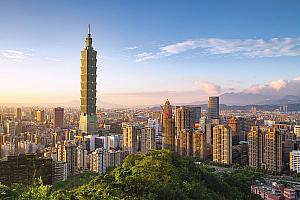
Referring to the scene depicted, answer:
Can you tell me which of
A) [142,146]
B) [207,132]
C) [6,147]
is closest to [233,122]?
[207,132]

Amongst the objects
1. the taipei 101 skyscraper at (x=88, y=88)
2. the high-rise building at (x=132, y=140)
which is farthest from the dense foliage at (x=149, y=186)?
the taipei 101 skyscraper at (x=88, y=88)

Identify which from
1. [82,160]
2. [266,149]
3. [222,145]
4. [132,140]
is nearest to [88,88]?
[132,140]

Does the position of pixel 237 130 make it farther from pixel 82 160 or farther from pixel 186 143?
pixel 82 160

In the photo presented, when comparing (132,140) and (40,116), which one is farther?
(40,116)

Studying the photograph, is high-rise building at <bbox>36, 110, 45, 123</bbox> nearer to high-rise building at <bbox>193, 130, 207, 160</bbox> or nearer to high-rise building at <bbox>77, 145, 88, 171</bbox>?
high-rise building at <bbox>77, 145, 88, 171</bbox>

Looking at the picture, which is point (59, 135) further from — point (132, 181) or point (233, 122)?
point (132, 181)
